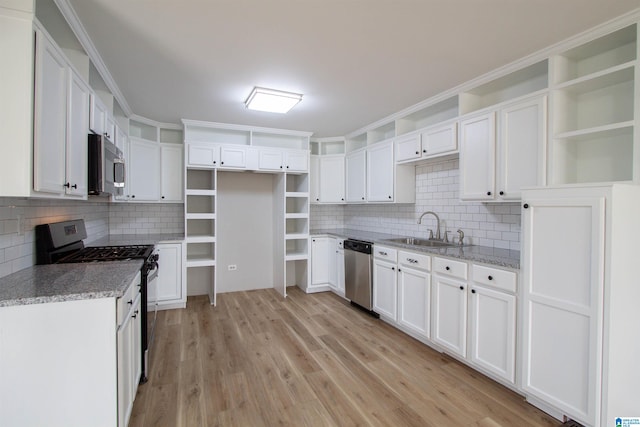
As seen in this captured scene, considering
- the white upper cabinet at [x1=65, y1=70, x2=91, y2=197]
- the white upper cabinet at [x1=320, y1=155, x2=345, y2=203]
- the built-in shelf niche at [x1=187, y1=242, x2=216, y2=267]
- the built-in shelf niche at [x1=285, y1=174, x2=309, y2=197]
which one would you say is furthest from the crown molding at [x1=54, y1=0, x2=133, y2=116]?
the white upper cabinet at [x1=320, y1=155, x2=345, y2=203]

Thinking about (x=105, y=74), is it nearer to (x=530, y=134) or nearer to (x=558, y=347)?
(x=530, y=134)

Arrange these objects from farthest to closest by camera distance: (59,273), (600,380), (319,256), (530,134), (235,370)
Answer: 1. (319,256)
2. (235,370)
3. (530,134)
4. (59,273)
5. (600,380)

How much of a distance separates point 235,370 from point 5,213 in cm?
190

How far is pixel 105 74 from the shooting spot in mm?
2688

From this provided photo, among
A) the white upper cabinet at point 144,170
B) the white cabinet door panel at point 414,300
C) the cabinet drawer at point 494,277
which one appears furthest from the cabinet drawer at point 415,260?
the white upper cabinet at point 144,170

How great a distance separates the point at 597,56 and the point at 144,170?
478cm

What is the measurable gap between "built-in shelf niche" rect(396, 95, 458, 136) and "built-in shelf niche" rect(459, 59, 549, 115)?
7.7 inches

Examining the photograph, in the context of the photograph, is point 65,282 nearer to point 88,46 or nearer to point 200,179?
point 88,46

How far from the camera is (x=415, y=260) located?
3096 mm

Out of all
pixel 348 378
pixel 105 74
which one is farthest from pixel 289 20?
pixel 348 378

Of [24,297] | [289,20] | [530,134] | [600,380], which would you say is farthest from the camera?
[530,134]

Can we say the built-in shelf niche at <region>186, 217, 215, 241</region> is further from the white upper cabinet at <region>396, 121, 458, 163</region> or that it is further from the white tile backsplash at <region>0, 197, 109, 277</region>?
the white upper cabinet at <region>396, 121, 458, 163</region>

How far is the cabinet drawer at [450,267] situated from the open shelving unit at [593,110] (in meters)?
0.92

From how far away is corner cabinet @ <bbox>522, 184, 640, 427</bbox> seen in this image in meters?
1.72
